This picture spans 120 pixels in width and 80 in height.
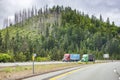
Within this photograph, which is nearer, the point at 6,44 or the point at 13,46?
the point at 13,46

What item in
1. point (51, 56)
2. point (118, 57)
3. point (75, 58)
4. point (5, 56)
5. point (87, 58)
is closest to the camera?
point (5, 56)

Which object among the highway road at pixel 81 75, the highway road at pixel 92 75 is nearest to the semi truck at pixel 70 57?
the highway road at pixel 92 75

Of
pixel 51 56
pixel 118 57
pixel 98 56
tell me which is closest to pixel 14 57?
pixel 51 56

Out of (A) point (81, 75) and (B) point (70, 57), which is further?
(B) point (70, 57)

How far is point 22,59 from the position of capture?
363ft

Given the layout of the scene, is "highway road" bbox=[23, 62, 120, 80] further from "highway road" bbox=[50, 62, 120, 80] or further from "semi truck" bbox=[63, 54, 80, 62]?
"semi truck" bbox=[63, 54, 80, 62]

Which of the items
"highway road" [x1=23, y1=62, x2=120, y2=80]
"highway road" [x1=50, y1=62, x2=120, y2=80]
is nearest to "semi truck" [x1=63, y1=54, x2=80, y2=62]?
"highway road" [x1=50, y1=62, x2=120, y2=80]

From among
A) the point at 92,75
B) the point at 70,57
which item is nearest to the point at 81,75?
the point at 92,75

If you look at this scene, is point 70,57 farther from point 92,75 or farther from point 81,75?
point 92,75

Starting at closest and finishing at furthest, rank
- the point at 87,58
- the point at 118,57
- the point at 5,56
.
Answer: the point at 5,56
the point at 87,58
the point at 118,57

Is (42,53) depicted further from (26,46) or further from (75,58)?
(75,58)

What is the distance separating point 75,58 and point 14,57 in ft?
75.0

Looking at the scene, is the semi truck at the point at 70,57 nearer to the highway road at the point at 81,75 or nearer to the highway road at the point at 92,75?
the highway road at the point at 92,75

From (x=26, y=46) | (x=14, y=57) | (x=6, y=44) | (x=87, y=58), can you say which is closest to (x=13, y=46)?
(x=26, y=46)
